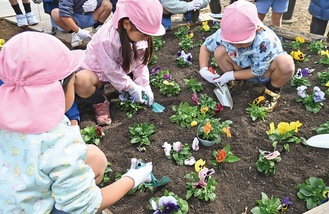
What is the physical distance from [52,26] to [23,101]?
11.5ft

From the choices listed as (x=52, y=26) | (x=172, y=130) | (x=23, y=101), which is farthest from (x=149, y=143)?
(x=52, y=26)

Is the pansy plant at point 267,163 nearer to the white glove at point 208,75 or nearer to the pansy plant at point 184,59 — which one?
the white glove at point 208,75

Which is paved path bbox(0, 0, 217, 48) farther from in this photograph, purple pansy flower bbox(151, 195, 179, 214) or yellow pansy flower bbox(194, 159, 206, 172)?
purple pansy flower bbox(151, 195, 179, 214)

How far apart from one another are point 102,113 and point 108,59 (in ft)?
1.30

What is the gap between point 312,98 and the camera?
296 cm

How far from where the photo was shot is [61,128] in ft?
4.90

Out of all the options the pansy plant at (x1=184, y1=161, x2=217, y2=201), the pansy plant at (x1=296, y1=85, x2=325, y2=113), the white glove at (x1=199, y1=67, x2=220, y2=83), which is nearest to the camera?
the pansy plant at (x1=184, y1=161, x2=217, y2=201)

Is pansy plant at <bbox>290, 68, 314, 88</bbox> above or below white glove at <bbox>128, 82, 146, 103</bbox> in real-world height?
below

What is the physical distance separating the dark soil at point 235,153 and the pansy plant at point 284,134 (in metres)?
0.04

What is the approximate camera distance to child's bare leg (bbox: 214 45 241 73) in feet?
10.2

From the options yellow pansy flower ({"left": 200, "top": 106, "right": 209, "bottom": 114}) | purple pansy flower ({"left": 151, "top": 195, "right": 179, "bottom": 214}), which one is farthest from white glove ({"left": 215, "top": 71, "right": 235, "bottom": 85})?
purple pansy flower ({"left": 151, "top": 195, "right": 179, "bottom": 214})

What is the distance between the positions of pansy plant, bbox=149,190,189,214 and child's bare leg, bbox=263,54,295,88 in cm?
129

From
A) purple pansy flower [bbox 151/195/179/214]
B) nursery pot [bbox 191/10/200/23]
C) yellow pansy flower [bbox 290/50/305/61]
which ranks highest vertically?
purple pansy flower [bbox 151/195/179/214]

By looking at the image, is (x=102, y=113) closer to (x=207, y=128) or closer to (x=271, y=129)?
(x=207, y=128)
